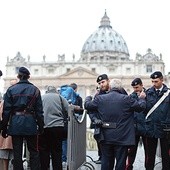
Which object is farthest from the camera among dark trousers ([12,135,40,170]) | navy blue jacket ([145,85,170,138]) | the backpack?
the backpack

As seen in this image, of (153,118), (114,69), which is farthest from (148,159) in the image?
(114,69)

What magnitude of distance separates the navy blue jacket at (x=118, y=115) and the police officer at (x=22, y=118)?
2.65 feet

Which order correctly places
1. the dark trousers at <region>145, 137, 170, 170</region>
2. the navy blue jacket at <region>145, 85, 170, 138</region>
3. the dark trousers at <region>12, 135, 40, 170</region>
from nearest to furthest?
the dark trousers at <region>12, 135, 40, 170</region> < the navy blue jacket at <region>145, 85, 170, 138</region> < the dark trousers at <region>145, 137, 170, 170</region>

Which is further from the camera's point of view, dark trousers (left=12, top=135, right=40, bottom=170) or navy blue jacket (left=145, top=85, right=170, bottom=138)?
navy blue jacket (left=145, top=85, right=170, bottom=138)

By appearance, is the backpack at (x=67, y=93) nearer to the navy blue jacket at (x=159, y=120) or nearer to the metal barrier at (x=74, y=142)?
the metal barrier at (x=74, y=142)

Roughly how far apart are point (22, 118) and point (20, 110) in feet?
0.36

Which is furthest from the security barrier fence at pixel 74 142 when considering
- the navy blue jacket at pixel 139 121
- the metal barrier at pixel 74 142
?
the navy blue jacket at pixel 139 121

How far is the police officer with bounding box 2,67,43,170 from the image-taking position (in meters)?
6.18

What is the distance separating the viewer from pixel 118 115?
6129mm

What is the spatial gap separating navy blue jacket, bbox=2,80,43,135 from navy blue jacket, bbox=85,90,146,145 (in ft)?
2.67

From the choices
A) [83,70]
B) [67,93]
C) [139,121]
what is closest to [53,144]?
[139,121]

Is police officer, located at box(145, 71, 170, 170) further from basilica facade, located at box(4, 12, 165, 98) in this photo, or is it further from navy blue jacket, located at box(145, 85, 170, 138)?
basilica facade, located at box(4, 12, 165, 98)

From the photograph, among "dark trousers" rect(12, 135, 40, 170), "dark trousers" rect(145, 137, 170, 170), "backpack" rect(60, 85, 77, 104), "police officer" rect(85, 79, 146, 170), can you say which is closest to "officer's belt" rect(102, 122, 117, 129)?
"police officer" rect(85, 79, 146, 170)

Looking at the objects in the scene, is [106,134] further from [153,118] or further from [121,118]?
[153,118]
